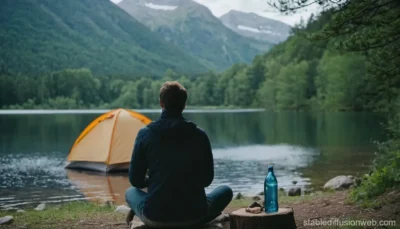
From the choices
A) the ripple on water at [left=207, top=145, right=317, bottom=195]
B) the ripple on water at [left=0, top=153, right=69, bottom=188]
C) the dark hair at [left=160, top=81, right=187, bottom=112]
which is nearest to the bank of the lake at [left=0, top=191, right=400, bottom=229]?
the dark hair at [left=160, top=81, right=187, bottom=112]

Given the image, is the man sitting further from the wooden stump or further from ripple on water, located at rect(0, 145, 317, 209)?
ripple on water, located at rect(0, 145, 317, 209)

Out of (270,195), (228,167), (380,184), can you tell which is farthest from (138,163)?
(228,167)

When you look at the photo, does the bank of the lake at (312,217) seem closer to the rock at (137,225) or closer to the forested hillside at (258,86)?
the rock at (137,225)

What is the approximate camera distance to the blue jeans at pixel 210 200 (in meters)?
5.59

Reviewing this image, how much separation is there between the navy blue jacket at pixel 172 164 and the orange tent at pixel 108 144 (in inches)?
583

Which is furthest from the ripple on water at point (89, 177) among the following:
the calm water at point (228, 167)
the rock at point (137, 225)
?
the rock at point (137, 225)

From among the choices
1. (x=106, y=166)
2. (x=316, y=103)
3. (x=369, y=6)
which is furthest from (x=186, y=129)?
(x=316, y=103)

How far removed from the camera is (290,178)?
17719 millimetres

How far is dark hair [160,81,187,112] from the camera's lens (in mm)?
5203

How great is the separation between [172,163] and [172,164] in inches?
0.4

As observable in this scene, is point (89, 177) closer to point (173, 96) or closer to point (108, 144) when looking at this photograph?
point (108, 144)

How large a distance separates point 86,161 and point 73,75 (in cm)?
15146

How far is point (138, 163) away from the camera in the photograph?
5293 mm

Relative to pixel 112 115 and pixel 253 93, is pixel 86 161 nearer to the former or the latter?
pixel 112 115
